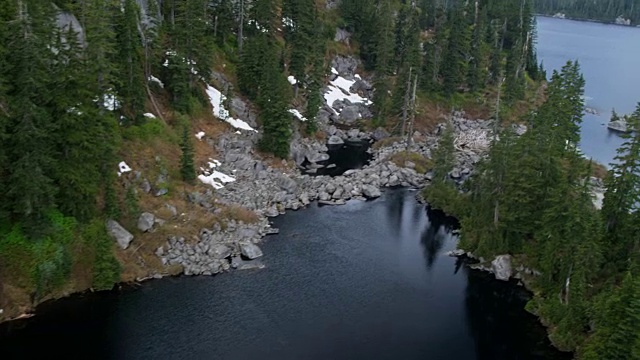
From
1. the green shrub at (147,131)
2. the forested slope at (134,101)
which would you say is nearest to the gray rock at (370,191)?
the forested slope at (134,101)

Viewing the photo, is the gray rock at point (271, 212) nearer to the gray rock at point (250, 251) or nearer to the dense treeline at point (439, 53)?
the gray rock at point (250, 251)

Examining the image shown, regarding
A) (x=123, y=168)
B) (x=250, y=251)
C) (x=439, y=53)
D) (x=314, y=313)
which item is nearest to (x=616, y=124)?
(x=439, y=53)

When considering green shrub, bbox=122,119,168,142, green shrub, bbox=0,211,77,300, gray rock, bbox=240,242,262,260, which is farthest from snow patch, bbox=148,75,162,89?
green shrub, bbox=0,211,77,300

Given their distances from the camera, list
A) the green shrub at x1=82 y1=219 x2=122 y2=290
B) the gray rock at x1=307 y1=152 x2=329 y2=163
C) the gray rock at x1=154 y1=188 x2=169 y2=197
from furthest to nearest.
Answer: the gray rock at x1=307 y1=152 x2=329 y2=163
the gray rock at x1=154 y1=188 x2=169 y2=197
the green shrub at x1=82 y1=219 x2=122 y2=290

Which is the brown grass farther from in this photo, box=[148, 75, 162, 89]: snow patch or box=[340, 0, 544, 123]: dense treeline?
box=[148, 75, 162, 89]: snow patch

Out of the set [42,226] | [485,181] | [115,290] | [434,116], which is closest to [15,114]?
[42,226]

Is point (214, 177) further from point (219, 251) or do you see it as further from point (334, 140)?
point (334, 140)

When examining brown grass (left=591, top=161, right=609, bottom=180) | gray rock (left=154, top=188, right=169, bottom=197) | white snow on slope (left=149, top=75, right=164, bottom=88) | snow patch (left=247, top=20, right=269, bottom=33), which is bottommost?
brown grass (left=591, top=161, right=609, bottom=180)
